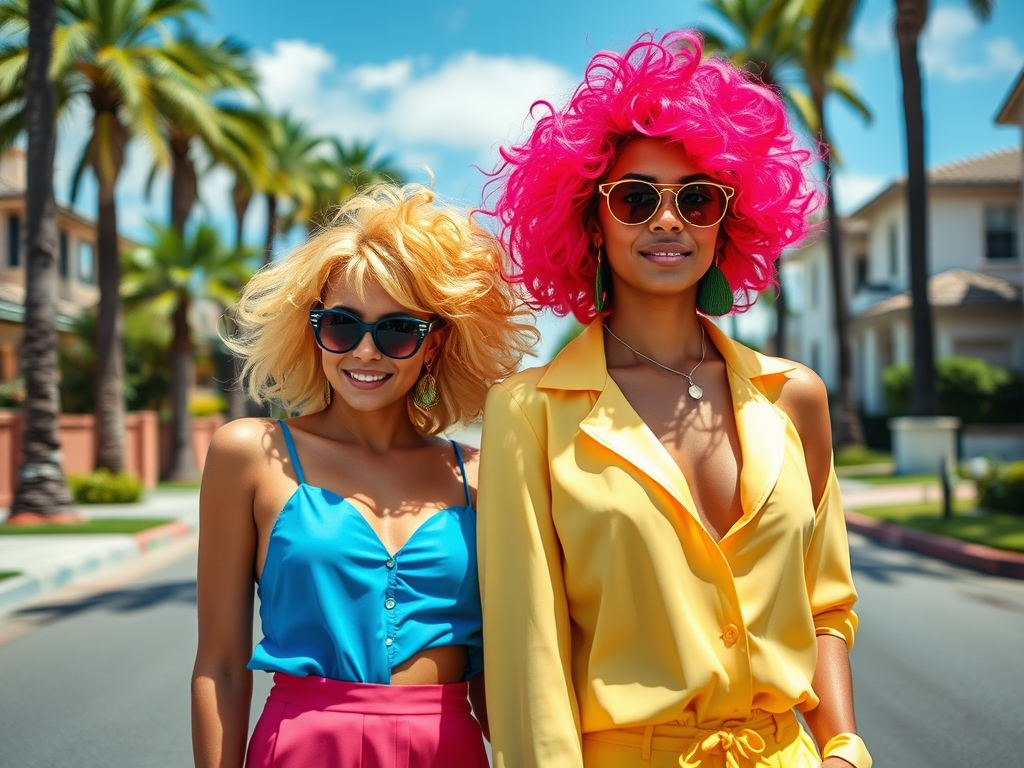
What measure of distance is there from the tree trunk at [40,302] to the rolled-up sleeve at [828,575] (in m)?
13.8

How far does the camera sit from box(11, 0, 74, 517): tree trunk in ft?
45.9

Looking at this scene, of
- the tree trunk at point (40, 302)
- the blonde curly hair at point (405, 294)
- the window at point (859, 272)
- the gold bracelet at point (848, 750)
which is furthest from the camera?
the window at point (859, 272)

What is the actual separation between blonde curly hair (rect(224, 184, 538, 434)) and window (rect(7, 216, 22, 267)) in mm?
32978

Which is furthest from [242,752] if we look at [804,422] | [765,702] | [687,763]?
[804,422]

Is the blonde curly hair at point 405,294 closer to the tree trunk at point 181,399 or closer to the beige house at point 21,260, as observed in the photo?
the tree trunk at point 181,399

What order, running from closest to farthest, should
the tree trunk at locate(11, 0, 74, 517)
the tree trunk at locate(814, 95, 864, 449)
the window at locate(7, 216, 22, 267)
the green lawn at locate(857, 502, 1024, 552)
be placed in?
the green lawn at locate(857, 502, 1024, 552) → the tree trunk at locate(11, 0, 74, 517) → the tree trunk at locate(814, 95, 864, 449) → the window at locate(7, 216, 22, 267)

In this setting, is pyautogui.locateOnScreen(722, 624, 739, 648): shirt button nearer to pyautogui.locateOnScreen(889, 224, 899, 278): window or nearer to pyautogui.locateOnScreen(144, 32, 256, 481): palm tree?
pyautogui.locateOnScreen(144, 32, 256, 481): palm tree

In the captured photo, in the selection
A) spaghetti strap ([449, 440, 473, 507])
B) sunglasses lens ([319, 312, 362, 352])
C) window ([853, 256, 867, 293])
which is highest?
window ([853, 256, 867, 293])

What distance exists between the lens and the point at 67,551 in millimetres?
11180

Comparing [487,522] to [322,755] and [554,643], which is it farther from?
[322,755]

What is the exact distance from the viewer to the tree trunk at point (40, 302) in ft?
Result: 45.9

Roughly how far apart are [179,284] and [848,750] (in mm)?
24767

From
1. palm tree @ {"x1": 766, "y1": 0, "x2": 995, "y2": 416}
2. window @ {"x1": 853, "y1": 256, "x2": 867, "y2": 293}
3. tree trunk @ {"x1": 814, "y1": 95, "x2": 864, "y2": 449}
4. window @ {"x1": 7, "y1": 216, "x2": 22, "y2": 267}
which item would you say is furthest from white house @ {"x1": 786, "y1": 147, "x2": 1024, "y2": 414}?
window @ {"x1": 7, "y1": 216, "x2": 22, "y2": 267}

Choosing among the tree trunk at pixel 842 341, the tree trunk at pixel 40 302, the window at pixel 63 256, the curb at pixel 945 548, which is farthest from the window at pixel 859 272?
the tree trunk at pixel 40 302
